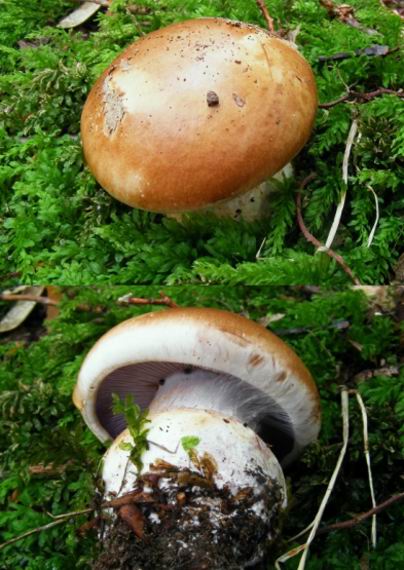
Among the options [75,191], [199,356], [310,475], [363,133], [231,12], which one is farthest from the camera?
[231,12]

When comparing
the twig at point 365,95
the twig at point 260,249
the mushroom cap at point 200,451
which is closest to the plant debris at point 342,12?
the twig at point 365,95

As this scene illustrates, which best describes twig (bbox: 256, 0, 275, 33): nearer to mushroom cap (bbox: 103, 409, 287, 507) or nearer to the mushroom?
the mushroom

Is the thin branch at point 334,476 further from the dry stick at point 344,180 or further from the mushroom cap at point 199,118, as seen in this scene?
the mushroom cap at point 199,118

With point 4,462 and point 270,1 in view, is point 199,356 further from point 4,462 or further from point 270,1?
point 270,1

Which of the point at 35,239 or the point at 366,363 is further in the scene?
the point at 35,239

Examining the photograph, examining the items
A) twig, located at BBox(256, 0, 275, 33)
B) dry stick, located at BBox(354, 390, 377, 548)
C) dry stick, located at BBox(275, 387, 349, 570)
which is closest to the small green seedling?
dry stick, located at BBox(275, 387, 349, 570)

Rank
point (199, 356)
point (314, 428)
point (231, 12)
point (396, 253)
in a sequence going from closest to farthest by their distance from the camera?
point (199, 356) → point (314, 428) → point (396, 253) → point (231, 12)

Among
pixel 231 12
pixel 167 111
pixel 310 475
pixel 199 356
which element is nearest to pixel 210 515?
pixel 199 356

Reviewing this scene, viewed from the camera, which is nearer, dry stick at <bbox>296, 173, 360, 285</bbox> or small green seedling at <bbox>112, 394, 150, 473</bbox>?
small green seedling at <bbox>112, 394, 150, 473</bbox>
